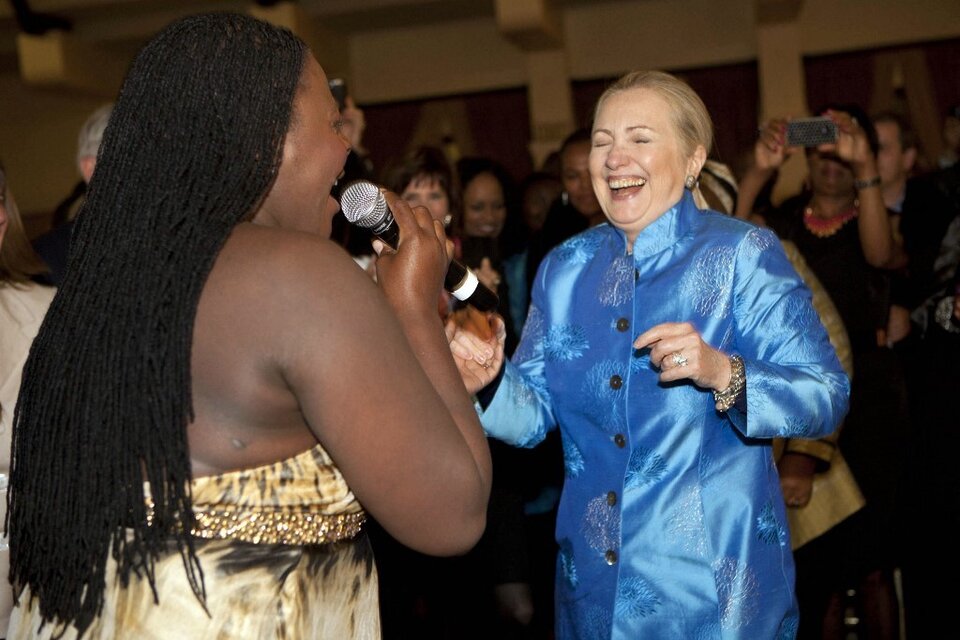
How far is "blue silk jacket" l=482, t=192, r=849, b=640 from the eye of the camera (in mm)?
1848

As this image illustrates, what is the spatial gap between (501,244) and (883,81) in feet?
21.2

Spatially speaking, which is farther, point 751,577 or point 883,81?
point 883,81

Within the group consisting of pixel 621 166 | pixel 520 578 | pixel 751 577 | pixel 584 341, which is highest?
pixel 621 166

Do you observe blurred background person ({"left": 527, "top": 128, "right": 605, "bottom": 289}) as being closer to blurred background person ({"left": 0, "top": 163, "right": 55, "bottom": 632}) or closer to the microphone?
blurred background person ({"left": 0, "top": 163, "right": 55, "bottom": 632})

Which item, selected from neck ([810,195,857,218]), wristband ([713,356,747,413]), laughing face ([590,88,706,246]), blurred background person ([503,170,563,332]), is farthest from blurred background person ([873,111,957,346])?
wristband ([713,356,747,413])

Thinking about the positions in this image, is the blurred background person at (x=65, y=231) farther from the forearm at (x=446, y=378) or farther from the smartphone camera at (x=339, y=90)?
the forearm at (x=446, y=378)

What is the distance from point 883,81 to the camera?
9531mm

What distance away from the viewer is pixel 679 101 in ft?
6.72

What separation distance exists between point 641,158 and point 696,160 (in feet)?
0.51

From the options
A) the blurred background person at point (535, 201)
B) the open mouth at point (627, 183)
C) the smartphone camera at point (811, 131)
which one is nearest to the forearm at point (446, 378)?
the open mouth at point (627, 183)

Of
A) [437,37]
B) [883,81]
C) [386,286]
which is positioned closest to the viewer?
[386,286]

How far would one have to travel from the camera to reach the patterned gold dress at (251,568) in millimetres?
1230

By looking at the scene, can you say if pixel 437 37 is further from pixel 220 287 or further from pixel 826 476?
pixel 220 287

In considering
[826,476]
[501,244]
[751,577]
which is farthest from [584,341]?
[501,244]
